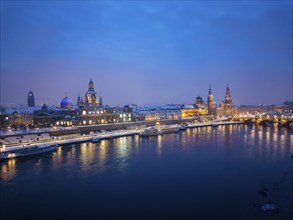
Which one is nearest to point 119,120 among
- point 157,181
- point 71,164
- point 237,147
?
point 237,147

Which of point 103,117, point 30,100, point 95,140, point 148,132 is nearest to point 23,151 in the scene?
point 95,140

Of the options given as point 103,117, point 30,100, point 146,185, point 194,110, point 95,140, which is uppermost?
point 30,100

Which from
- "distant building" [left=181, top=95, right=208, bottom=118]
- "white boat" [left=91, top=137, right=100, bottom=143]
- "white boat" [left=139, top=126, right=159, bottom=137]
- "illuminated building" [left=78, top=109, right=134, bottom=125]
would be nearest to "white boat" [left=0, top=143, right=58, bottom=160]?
"white boat" [left=91, top=137, right=100, bottom=143]

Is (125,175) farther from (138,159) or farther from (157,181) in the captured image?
(138,159)

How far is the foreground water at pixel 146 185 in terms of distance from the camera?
18.6m

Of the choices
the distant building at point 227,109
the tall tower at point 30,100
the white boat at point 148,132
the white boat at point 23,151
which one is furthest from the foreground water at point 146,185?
the distant building at point 227,109

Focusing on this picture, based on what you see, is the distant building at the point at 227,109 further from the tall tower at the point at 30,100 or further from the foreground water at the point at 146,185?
the foreground water at the point at 146,185

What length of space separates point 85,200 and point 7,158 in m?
19.1

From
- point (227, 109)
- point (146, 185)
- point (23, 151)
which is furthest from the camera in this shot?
point (227, 109)

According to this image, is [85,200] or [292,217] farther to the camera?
[85,200]

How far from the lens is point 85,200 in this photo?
20906 mm

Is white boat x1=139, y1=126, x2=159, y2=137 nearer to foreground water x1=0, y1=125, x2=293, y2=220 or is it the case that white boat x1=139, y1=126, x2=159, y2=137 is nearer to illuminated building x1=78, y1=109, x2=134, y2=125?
illuminated building x1=78, y1=109, x2=134, y2=125

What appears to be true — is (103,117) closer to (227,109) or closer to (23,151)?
(23,151)

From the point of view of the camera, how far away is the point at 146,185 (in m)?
24.1
